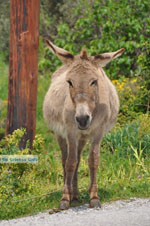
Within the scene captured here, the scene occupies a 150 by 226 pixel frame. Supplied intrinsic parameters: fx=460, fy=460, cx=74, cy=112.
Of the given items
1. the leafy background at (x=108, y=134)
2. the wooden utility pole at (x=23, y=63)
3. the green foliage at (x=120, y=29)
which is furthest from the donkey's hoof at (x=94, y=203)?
the green foliage at (x=120, y=29)

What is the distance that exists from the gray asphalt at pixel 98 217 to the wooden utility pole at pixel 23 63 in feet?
8.35

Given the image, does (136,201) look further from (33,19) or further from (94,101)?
(33,19)

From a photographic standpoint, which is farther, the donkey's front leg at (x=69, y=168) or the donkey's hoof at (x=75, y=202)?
the donkey's hoof at (x=75, y=202)

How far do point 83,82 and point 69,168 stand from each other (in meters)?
1.17

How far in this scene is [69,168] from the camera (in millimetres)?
5770

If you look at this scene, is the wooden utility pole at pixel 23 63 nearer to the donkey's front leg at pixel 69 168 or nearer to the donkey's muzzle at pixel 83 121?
the donkey's front leg at pixel 69 168

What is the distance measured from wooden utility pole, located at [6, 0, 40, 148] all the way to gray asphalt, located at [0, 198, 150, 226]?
2.55m

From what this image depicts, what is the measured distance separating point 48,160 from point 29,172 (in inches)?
29.5

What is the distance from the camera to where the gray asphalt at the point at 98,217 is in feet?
16.9

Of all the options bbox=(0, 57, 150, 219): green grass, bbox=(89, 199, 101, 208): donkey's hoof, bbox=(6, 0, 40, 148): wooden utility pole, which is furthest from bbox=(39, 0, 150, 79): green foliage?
bbox=(89, 199, 101, 208): donkey's hoof

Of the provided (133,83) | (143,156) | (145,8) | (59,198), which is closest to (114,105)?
(59,198)

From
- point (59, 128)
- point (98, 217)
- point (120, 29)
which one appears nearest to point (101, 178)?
point (59, 128)

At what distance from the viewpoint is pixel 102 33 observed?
12211mm

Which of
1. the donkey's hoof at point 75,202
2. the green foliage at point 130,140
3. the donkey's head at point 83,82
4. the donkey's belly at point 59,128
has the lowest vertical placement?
the donkey's hoof at point 75,202
